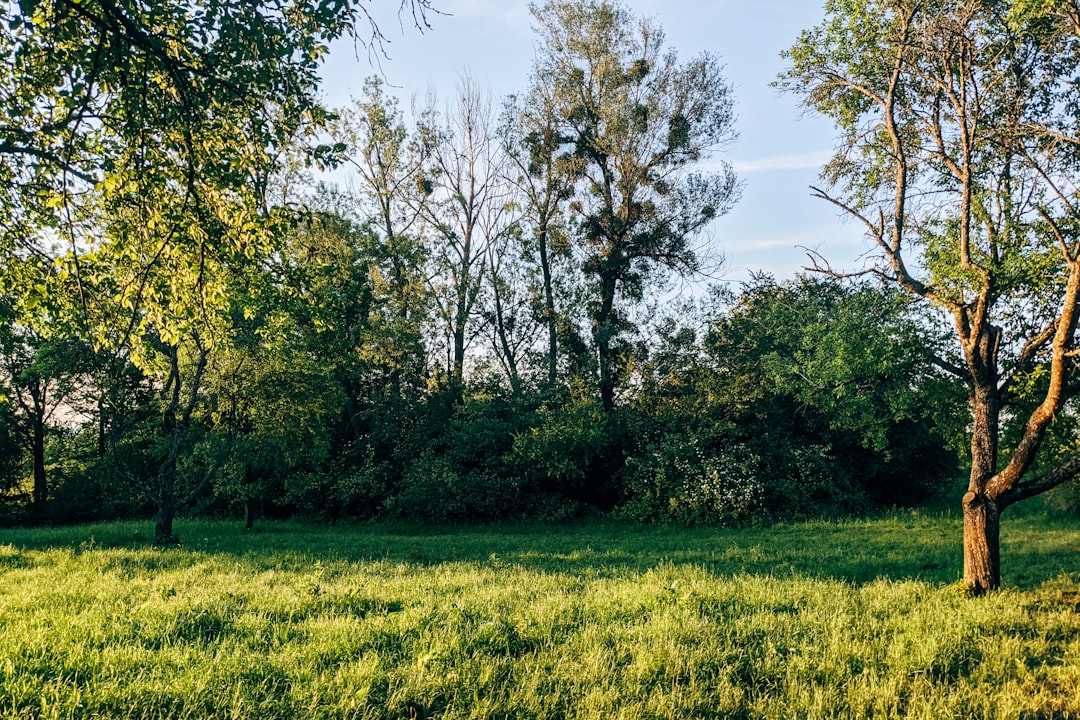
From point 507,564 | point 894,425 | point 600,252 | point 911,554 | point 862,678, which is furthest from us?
point 600,252

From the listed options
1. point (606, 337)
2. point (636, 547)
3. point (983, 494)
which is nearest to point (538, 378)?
point (606, 337)

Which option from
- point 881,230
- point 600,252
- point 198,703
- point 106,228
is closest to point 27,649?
point 198,703

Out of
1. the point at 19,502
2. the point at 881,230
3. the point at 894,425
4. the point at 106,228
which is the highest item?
the point at 881,230

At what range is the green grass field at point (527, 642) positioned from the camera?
199 inches

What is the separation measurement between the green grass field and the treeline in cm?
541

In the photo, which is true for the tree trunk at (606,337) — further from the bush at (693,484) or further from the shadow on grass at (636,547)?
the shadow on grass at (636,547)

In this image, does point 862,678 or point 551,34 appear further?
point 551,34

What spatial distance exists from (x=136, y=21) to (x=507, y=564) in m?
10.5

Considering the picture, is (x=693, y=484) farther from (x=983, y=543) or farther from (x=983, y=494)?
(x=983, y=494)

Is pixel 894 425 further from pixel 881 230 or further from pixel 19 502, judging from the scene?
pixel 19 502

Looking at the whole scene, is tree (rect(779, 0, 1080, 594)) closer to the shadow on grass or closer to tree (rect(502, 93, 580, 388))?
the shadow on grass

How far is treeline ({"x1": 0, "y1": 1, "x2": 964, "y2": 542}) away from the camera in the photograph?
17984 mm

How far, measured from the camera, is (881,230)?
1066 cm

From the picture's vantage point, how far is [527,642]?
254 inches
